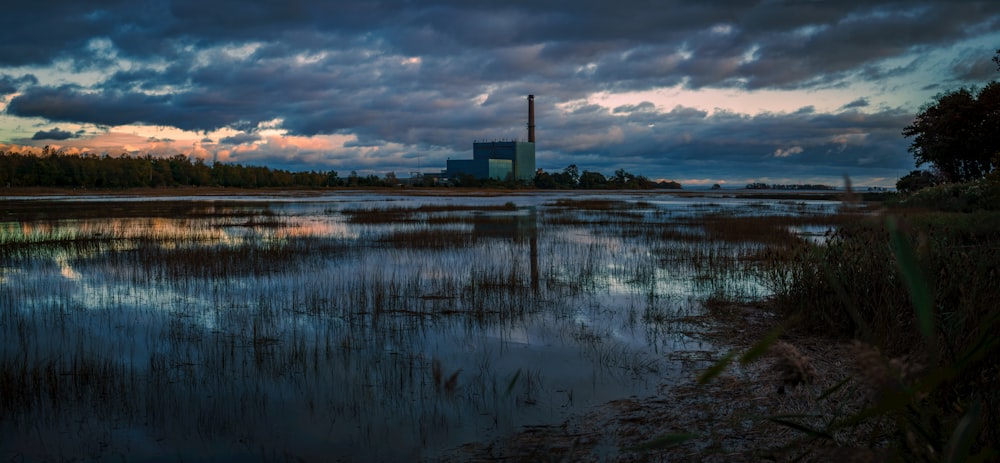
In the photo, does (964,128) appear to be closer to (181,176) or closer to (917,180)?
(917,180)

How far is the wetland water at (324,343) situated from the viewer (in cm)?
604

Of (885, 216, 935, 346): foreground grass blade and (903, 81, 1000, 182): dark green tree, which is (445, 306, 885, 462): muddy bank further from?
(903, 81, 1000, 182): dark green tree

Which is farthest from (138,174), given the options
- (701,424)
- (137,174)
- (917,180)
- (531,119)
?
(701,424)

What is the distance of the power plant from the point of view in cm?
14512

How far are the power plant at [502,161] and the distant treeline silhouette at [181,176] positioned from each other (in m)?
3.43

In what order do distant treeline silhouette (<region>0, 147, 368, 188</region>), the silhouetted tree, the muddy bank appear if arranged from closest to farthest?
the muddy bank
the silhouetted tree
distant treeline silhouette (<region>0, 147, 368, 188</region>)

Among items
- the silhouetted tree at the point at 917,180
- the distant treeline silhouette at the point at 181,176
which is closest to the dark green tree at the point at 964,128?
the silhouetted tree at the point at 917,180

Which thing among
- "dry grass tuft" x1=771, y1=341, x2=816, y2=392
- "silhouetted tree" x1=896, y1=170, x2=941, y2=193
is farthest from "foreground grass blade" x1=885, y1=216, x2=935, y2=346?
"silhouetted tree" x1=896, y1=170, x2=941, y2=193

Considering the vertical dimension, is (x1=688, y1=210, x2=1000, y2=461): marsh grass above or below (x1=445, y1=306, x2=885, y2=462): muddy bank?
above

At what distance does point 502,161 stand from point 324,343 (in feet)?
453

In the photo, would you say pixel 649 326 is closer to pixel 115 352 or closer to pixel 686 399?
pixel 686 399

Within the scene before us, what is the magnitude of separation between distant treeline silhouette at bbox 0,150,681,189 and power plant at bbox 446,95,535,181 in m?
3.43

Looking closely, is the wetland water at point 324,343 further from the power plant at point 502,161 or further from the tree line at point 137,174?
the power plant at point 502,161

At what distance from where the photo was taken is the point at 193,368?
7.95 metres
